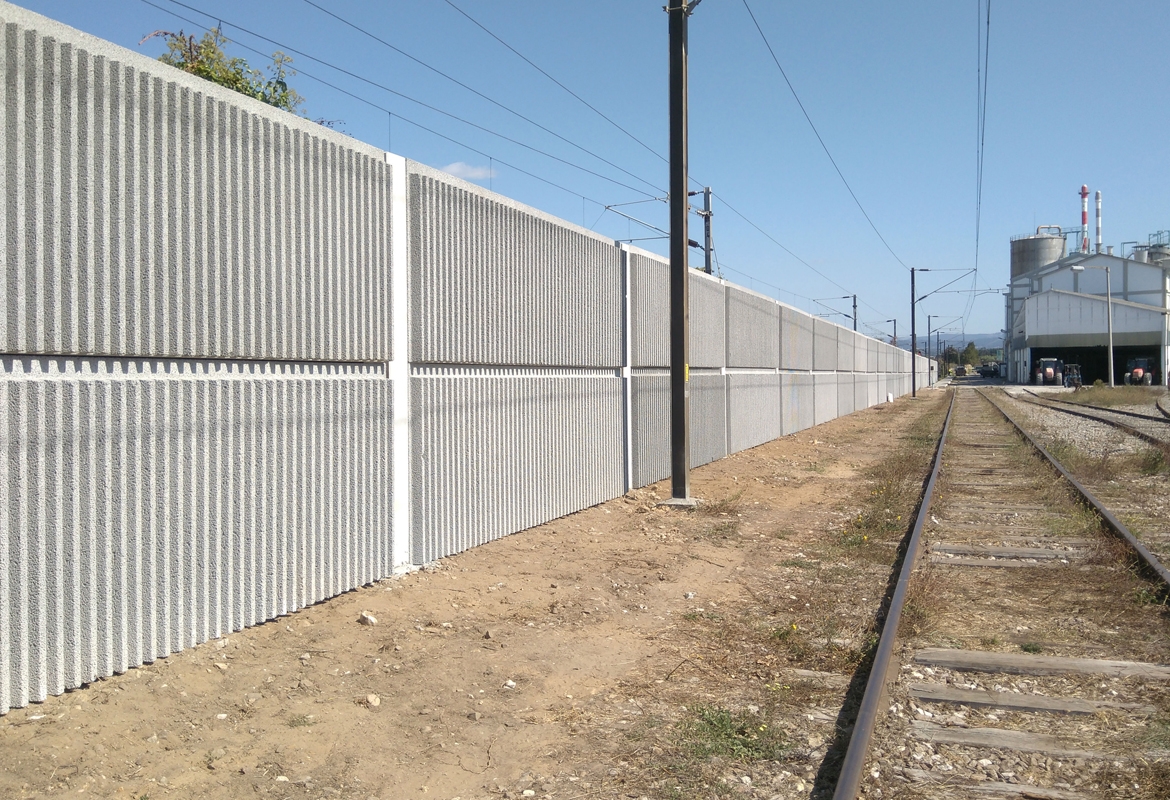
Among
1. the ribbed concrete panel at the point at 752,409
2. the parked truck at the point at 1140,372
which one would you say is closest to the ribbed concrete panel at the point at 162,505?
the ribbed concrete panel at the point at 752,409

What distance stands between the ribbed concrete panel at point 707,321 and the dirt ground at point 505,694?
741 centimetres

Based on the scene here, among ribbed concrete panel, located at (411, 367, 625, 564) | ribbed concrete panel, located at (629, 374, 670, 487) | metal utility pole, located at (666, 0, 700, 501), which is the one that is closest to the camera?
ribbed concrete panel, located at (411, 367, 625, 564)

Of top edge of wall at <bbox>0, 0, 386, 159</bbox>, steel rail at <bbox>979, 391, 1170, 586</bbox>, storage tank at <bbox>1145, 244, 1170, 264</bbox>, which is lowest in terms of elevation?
steel rail at <bbox>979, 391, 1170, 586</bbox>

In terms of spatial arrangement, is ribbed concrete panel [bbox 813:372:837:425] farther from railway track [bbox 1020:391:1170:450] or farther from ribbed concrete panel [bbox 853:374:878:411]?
railway track [bbox 1020:391:1170:450]

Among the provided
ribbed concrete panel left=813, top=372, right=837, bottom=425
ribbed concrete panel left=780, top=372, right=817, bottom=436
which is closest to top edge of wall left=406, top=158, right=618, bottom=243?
ribbed concrete panel left=780, top=372, right=817, bottom=436

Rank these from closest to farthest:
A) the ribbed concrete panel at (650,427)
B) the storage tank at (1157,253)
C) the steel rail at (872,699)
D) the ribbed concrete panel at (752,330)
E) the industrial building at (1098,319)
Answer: the steel rail at (872,699) < the ribbed concrete panel at (650,427) < the ribbed concrete panel at (752,330) < the industrial building at (1098,319) < the storage tank at (1157,253)

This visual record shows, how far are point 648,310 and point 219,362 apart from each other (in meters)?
8.86

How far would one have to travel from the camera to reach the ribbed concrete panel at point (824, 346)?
31266 millimetres

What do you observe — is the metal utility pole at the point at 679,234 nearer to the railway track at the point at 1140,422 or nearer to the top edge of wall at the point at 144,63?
the top edge of wall at the point at 144,63

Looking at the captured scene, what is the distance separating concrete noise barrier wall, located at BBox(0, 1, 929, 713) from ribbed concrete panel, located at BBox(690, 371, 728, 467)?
632 cm

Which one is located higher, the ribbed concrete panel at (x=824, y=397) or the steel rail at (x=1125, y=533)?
the ribbed concrete panel at (x=824, y=397)

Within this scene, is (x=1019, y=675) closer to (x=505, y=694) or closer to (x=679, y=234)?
(x=505, y=694)

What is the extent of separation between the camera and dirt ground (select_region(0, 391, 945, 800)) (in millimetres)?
4105

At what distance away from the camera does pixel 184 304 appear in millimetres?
5301
